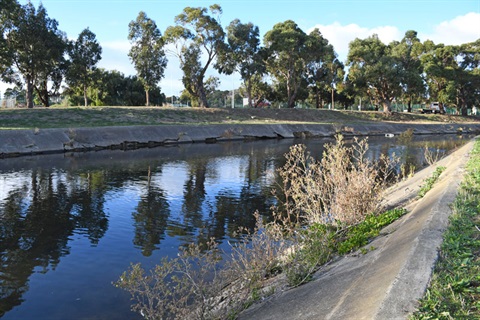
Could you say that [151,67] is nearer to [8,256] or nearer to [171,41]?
[171,41]

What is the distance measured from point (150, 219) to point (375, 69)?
67.5 meters

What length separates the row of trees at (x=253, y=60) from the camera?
53156 mm

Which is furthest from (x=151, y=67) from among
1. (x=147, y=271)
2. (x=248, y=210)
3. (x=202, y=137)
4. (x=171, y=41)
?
(x=147, y=271)

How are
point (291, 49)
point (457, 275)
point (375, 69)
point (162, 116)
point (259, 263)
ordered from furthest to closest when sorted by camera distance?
point (375, 69)
point (291, 49)
point (162, 116)
point (259, 263)
point (457, 275)

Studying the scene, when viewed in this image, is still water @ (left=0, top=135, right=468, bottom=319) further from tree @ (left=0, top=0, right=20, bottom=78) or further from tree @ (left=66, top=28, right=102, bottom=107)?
tree @ (left=66, top=28, right=102, bottom=107)

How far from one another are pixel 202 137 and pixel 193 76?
63.3ft

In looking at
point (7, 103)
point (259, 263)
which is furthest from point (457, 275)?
point (7, 103)

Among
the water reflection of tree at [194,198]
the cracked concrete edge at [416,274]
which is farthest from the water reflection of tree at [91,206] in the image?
the cracked concrete edge at [416,274]

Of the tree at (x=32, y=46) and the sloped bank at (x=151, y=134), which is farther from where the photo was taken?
the tree at (x=32, y=46)

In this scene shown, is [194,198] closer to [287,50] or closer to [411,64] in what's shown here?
[287,50]

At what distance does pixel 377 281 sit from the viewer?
6.14 meters

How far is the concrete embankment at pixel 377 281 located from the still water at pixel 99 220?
3385mm

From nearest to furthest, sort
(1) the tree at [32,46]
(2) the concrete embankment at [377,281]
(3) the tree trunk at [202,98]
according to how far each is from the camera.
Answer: (2) the concrete embankment at [377,281] → (1) the tree at [32,46] → (3) the tree trunk at [202,98]

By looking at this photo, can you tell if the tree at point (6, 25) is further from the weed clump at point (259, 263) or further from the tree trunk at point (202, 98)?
the weed clump at point (259, 263)
